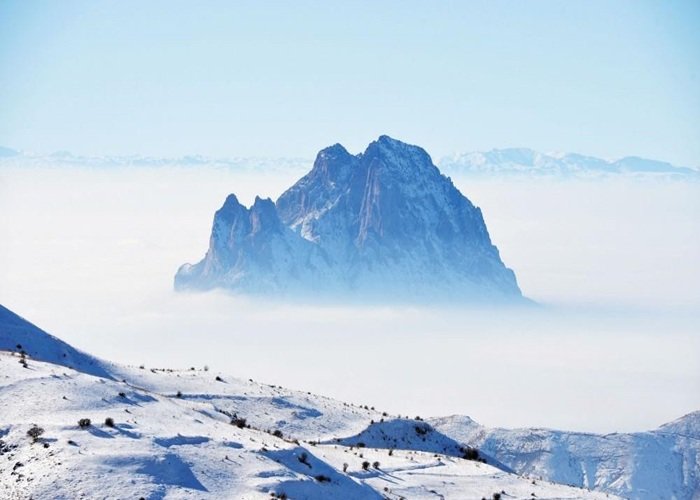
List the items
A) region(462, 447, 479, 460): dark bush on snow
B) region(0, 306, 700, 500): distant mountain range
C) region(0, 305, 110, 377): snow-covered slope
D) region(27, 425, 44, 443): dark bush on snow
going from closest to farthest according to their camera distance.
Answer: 1. region(0, 306, 700, 500): distant mountain range
2. region(27, 425, 44, 443): dark bush on snow
3. region(0, 305, 110, 377): snow-covered slope
4. region(462, 447, 479, 460): dark bush on snow

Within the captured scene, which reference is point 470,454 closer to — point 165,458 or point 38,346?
point 38,346

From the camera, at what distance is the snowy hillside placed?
4462 cm

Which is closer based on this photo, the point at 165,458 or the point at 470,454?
the point at 165,458

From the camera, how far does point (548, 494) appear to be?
61.9 meters

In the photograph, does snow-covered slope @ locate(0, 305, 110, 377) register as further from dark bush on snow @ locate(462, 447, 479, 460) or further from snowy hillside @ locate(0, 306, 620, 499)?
dark bush on snow @ locate(462, 447, 479, 460)

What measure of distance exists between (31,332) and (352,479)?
3139cm

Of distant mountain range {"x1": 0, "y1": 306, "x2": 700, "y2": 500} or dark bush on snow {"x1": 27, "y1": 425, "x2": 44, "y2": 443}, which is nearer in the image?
distant mountain range {"x1": 0, "y1": 306, "x2": 700, "y2": 500}

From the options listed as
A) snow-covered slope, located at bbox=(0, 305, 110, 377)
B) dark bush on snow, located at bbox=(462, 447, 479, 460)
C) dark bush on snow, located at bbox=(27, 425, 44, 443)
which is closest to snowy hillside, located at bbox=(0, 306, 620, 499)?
dark bush on snow, located at bbox=(27, 425, 44, 443)

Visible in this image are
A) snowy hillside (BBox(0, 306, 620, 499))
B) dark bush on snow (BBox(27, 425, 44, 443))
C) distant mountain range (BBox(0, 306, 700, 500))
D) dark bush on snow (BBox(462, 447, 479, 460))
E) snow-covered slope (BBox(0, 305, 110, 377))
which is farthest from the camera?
dark bush on snow (BBox(462, 447, 479, 460))

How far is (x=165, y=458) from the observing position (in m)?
47.4

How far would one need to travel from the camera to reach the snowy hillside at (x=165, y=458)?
146 feet

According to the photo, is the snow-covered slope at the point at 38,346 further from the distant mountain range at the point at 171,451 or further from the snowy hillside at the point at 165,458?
the snowy hillside at the point at 165,458

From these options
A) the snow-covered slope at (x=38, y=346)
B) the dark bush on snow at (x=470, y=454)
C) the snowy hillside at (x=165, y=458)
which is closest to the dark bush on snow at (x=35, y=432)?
the snowy hillside at (x=165, y=458)

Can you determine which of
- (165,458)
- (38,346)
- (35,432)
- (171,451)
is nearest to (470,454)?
(38,346)
